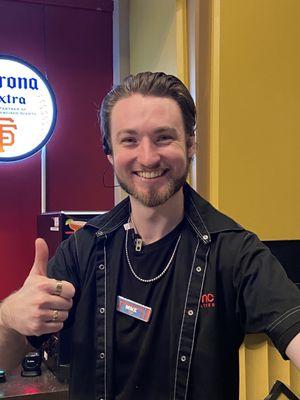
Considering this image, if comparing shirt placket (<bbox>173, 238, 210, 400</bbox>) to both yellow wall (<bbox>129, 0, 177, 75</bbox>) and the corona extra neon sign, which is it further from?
the corona extra neon sign

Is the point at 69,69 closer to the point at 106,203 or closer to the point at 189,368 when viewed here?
the point at 106,203

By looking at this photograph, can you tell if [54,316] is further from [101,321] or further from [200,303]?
[200,303]

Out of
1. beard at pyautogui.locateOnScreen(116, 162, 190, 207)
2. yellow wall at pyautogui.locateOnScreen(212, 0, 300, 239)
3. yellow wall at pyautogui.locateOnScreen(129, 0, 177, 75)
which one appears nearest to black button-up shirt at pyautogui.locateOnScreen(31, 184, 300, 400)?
beard at pyautogui.locateOnScreen(116, 162, 190, 207)

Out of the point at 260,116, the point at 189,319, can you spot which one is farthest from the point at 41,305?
the point at 260,116

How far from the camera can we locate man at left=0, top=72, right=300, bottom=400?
1246 mm

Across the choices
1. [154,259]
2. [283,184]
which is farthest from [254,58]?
[154,259]

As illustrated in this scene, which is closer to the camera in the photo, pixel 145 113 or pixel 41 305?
pixel 41 305

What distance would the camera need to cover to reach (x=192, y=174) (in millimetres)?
1887

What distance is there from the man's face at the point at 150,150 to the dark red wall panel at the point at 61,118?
1.52 metres

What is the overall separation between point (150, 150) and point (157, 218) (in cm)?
19

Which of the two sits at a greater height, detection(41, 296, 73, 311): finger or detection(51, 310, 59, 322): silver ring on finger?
detection(41, 296, 73, 311): finger

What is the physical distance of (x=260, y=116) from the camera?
1792 millimetres

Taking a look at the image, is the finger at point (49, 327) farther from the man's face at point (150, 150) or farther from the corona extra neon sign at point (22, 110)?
the corona extra neon sign at point (22, 110)

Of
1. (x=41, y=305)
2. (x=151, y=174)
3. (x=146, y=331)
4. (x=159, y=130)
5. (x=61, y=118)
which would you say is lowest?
(x=146, y=331)
